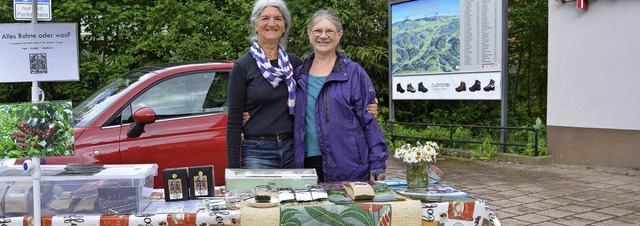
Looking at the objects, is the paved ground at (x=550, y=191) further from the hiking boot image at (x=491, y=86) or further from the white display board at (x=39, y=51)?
the white display board at (x=39, y=51)

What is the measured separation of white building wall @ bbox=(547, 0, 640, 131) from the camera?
804 cm

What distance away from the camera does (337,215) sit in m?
2.77

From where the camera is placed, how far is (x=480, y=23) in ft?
31.9

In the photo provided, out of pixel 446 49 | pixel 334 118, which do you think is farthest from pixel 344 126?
pixel 446 49

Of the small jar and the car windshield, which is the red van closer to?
the car windshield

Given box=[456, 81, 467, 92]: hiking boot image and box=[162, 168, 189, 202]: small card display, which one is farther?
box=[456, 81, 467, 92]: hiking boot image

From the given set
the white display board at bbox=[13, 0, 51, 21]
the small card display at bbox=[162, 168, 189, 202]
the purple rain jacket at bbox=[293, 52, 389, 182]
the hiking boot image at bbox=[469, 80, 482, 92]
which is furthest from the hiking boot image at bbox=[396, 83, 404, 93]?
the small card display at bbox=[162, 168, 189, 202]

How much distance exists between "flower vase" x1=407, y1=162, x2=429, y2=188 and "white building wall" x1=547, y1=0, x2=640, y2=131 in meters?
5.97

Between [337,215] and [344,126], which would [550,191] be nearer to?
[344,126]

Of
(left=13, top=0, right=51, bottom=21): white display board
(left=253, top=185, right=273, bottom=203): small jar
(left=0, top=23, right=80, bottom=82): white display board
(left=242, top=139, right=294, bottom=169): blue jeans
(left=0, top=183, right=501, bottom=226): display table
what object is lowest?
(left=0, top=183, right=501, bottom=226): display table

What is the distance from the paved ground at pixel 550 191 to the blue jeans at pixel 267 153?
9.27ft

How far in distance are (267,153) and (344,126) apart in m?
0.47

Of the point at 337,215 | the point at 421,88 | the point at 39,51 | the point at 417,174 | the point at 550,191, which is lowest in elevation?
the point at 550,191

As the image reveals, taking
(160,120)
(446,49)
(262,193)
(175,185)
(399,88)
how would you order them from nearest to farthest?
(262,193)
(175,185)
(160,120)
(446,49)
(399,88)
